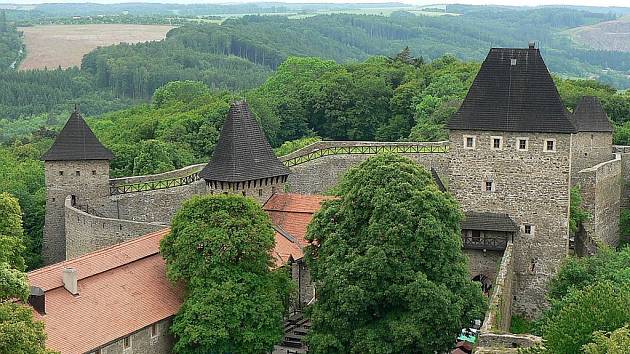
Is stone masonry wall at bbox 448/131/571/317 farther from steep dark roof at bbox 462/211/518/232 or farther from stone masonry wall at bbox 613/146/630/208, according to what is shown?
stone masonry wall at bbox 613/146/630/208

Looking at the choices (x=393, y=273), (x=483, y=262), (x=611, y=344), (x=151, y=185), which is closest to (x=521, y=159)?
(x=483, y=262)

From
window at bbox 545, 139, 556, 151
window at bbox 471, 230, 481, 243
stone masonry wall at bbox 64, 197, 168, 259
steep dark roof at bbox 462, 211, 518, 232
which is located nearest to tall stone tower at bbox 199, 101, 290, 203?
stone masonry wall at bbox 64, 197, 168, 259

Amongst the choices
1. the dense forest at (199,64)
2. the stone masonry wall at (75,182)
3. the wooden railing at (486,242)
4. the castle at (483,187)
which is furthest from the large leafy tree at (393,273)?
the dense forest at (199,64)

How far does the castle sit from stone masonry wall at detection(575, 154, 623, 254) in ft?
0.17

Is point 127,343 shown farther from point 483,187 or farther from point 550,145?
point 550,145

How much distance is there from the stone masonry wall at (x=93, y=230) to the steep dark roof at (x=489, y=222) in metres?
11.1

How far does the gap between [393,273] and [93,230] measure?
51.1 ft

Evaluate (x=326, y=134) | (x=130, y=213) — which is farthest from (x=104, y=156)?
(x=326, y=134)

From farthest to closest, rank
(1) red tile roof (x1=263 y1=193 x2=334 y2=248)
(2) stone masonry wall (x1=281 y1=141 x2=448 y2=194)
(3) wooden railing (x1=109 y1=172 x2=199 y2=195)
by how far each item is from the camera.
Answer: (2) stone masonry wall (x1=281 y1=141 x2=448 y2=194), (3) wooden railing (x1=109 y1=172 x2=199 y2=195), (1) red tile roof (x1=263 y1=193 x2=334 y2=248)

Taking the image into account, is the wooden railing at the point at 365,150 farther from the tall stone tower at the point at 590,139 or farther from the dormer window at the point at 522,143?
the dormer window at the point at 522,143

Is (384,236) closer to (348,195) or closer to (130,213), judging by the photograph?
(348,195)

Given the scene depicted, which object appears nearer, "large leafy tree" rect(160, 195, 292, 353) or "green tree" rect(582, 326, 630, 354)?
"green tree" rect(582, 326, 630, 354)

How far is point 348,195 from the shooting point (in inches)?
1128

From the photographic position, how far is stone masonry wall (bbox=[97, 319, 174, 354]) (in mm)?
27125
